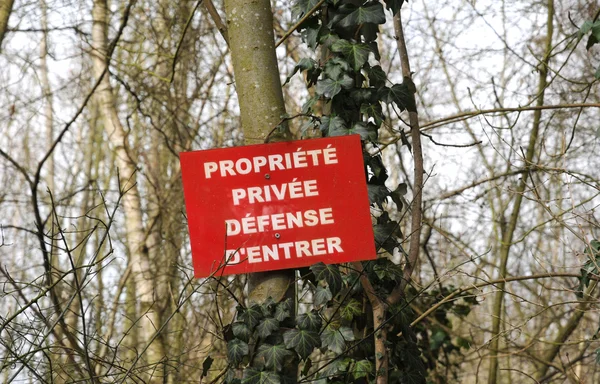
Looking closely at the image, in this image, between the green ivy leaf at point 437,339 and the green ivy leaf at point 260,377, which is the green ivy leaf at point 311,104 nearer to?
the green ivy leaf at point 260,377

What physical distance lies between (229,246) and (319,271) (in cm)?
36

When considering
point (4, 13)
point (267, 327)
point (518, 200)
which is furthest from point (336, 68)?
point (4, 13)

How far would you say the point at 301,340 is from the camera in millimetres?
3008

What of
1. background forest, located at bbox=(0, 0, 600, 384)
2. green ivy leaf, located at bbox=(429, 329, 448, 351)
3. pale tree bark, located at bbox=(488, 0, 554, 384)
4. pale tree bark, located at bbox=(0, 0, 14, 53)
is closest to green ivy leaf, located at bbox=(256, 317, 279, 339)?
background forest, located at bbox=(0, 0, 600, 384)

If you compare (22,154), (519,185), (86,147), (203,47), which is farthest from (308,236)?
(22,154)

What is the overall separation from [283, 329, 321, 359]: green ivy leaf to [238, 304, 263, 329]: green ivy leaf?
0.41 ft

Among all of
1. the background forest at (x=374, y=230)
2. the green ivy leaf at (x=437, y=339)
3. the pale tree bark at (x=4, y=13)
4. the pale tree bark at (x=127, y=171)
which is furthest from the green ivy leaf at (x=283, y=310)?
the pale tree bark at (x=4, y=13)

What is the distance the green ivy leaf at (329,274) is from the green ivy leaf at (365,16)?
1.12 metres

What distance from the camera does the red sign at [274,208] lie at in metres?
2.97

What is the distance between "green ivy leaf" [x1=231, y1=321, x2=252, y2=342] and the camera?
3.05m

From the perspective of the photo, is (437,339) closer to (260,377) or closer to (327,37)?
(327,37)

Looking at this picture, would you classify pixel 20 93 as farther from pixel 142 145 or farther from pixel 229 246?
pixel 229 246

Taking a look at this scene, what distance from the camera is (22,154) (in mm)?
20828

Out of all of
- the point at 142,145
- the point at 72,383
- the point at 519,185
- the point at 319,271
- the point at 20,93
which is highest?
the point at 20,93
